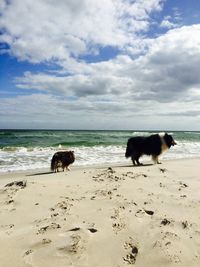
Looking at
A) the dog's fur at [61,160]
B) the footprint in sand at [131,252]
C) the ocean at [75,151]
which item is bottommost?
the ocean at [75,151]

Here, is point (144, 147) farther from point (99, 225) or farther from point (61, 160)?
point (99, 225)

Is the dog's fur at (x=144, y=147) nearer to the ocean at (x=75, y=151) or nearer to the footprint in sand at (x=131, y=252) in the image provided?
the ocean at (x=75, y=151)

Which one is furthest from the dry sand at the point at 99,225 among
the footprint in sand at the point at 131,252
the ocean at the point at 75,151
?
the ocean at the point at 75,151

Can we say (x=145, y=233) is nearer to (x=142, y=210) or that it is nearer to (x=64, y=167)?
(x=142, y=210)

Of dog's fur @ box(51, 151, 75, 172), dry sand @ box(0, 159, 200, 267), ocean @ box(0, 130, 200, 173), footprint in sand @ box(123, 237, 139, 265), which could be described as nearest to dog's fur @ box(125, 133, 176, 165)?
ocean @ box(0, 130, 200, 173)

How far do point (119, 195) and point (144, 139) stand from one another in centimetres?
758

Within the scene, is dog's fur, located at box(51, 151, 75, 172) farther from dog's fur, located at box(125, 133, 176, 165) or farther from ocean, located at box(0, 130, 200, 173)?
dog's fur, located at box(125, 133, 176, 165)

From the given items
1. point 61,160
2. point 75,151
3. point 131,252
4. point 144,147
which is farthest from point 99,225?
point 75,151

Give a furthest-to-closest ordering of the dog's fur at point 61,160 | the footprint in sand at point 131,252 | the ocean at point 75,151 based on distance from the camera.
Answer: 1. the ocean at point 75,151
2. the dog's fur at point 61,160
3. the footprint in sand at point 131,252

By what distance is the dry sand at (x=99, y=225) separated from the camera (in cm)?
357

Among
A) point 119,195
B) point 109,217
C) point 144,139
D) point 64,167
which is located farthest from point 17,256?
point 144,139

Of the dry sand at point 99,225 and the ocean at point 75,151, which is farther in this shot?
the ocean at point 75,151

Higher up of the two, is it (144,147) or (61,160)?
(144,147)

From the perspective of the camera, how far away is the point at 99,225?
14.3ft
